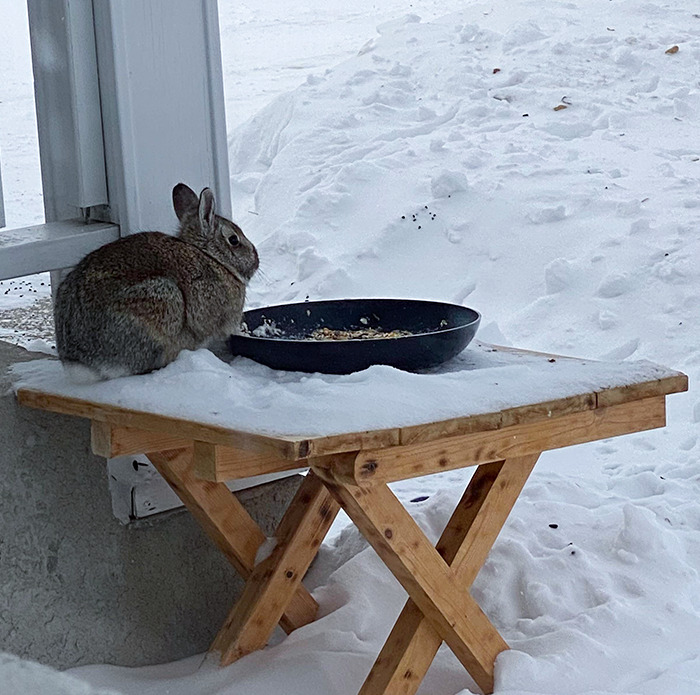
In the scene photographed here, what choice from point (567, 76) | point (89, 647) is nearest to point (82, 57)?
point (89, 647)

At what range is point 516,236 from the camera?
213 inches

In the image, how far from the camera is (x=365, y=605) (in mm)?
2719

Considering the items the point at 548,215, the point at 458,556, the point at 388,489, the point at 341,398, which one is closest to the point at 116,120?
the point at 341,398

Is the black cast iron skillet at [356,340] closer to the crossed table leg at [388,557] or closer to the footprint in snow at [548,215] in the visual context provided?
the crossed table leg at [388,557]

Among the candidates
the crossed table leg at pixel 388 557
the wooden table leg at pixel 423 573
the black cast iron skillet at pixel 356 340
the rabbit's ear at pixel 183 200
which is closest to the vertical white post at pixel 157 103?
the rabbit's ear at pixel 183 200

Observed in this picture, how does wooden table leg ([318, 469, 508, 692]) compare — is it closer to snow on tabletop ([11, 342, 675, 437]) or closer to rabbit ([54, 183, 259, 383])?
snow on tabletop ([11, 342, 675, 437])

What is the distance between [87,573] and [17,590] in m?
0.17

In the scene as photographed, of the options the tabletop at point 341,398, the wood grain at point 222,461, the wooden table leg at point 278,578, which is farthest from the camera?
the wooden table leg at point 278,578

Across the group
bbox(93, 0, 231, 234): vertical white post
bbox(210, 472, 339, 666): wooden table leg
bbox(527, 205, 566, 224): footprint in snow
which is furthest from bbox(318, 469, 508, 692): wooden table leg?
bbox(527, 205, 566, 224): footprint in snow

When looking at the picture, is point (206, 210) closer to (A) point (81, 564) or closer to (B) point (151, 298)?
(B) point (151, 298)

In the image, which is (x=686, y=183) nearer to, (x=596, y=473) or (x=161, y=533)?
(x=596, y=473)

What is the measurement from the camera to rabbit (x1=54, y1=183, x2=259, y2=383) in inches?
90.0

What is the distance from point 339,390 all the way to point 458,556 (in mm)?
454

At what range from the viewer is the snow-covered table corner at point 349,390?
6.40 ft
